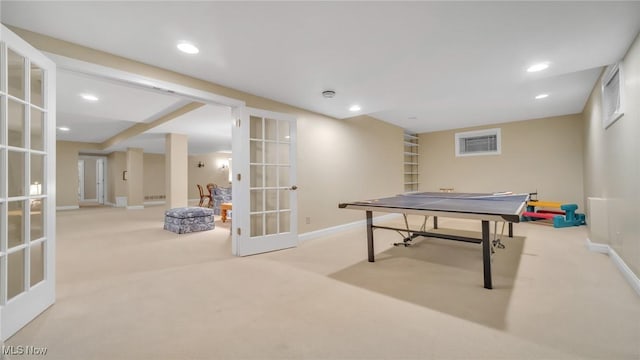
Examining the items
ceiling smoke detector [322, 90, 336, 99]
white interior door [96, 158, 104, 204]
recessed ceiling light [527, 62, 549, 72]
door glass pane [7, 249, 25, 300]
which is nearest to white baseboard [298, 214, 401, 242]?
ceiling smoke detector [322, 90, 336, 99]

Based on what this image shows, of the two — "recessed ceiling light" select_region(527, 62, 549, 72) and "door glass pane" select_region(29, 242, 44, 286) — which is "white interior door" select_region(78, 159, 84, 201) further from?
"recessed ceiling light" select_region(527, 62, 549, 72)

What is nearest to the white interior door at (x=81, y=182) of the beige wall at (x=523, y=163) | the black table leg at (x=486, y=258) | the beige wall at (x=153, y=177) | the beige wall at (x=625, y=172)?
the beige wall at (x=153, y=177)

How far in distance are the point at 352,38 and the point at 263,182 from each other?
232 cm

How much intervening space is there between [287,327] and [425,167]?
732cm

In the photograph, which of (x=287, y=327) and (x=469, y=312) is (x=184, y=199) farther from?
(x=469, y=312)

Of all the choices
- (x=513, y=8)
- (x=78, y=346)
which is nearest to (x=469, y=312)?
(x=513, y=8)

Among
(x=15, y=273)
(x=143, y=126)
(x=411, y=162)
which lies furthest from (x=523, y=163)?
(x=143, y=126)

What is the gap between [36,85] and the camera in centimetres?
201

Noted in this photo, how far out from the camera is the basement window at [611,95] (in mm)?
2742

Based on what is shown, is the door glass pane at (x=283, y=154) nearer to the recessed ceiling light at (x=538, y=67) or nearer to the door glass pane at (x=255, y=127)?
the door glass pane at (x=255, y=127)

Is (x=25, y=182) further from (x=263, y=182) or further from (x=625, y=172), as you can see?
(x=625, y=172)

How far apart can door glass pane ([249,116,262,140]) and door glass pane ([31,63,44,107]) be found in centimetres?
206

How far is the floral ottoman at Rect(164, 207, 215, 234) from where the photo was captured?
201 inches

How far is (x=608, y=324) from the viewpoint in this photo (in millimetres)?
1767
